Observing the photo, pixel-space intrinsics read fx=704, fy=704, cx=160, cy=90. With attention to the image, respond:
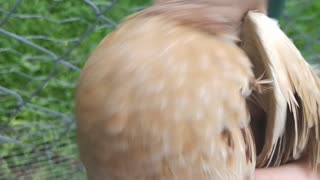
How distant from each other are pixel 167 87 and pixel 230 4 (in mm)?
76

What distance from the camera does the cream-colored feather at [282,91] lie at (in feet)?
1.48

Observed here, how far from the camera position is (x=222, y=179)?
0.44 metres

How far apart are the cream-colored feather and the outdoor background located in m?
0.89

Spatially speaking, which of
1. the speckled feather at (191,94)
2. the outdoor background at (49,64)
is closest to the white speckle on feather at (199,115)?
the speckled feather at (191,94)

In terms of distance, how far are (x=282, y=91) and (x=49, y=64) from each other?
113 centimetres

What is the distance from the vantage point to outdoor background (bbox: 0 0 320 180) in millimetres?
1392

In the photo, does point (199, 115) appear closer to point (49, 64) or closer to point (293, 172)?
point (293, 172)

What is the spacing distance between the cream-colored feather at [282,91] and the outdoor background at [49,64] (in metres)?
0.89

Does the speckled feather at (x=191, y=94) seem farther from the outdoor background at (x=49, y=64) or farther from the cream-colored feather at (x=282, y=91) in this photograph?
the outdoor background at (x=49, y=64)

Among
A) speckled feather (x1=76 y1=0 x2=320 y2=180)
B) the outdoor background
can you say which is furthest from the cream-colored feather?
the outdoor background

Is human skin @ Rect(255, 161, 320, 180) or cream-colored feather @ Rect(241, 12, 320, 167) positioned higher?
cream-colored feather @ Rect(241, 12, 320, 167)

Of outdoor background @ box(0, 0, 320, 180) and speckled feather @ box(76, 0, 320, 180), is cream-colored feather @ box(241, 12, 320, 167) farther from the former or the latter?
outdoor background @ box(0, 0, 320, 180)

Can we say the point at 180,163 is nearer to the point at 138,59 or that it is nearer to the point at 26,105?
the point at 138,59

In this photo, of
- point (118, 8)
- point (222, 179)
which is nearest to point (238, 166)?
point (222, 179)
